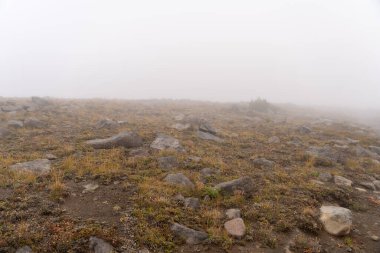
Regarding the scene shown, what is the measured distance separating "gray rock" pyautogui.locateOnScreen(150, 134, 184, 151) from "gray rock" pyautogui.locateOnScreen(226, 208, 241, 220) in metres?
6.72

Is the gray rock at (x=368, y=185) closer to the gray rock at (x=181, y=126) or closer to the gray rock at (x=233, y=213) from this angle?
the gray rock at (x=233, y=213)

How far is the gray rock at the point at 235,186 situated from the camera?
12.3 m

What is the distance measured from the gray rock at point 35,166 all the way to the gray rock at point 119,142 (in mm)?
3122

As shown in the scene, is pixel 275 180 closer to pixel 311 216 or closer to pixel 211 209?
pixel 311 216

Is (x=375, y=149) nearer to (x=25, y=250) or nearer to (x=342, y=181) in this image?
(x=342, y=181)

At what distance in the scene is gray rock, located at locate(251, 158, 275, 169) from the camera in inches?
635

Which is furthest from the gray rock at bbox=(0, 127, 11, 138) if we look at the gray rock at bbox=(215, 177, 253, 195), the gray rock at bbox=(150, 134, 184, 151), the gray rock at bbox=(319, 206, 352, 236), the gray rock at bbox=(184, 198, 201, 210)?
the gray rock at bbox=(319, 206, 352, 236)

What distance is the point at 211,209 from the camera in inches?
432

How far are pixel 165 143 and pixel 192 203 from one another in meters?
7.12

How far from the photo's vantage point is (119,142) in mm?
16922

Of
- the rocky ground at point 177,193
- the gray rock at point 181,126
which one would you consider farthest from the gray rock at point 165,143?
the gray rock at point 181,126

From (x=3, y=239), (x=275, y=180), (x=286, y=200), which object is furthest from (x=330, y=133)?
(x=3, y=239)

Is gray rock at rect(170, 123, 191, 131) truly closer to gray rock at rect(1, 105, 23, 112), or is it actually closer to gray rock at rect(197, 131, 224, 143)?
gray rock at rect(197, 131, 224, 143)

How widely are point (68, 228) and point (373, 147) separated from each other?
19904mm
